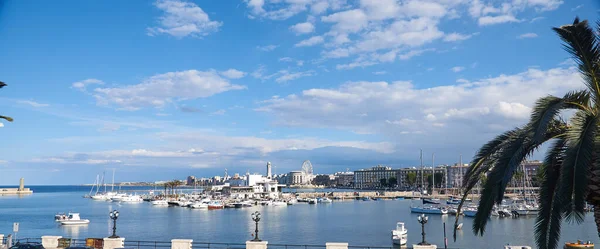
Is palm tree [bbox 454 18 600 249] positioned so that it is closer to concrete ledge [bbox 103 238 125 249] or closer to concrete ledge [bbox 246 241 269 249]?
concrete ledge [bbox 246 241 269 249]

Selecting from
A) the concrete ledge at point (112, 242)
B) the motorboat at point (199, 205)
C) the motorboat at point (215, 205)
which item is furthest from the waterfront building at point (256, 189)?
the concrete ledge at point (112, 242)

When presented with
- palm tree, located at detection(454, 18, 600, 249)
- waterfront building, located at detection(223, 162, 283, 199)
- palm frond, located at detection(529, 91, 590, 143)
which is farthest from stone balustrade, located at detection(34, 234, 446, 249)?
waterfront building, located at detection(223, 162, 283, 199)

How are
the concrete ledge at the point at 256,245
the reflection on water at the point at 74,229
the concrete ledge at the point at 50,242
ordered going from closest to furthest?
the concrete ledge at the point at 256,245, the concrete ledge at the point at 50,242, the reflection on water at the point at 74,229

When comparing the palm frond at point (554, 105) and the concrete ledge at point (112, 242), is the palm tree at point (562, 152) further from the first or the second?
the concrete ledge at point (112, 242)

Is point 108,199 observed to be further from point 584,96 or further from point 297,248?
point 584,96

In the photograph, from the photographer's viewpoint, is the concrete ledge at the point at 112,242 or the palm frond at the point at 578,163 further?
the concrete ledge at the point at 112,242

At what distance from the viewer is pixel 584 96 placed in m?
11.0

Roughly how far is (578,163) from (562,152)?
270 cm

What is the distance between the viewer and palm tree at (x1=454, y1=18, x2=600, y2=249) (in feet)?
31.5

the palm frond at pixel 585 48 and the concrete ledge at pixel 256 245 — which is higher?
the palm frond at pixel 585 48

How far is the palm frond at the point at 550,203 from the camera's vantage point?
36.5 ft

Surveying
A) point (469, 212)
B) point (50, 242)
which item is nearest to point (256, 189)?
point (469, 212)

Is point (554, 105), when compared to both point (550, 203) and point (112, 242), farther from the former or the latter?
point (112, 242)

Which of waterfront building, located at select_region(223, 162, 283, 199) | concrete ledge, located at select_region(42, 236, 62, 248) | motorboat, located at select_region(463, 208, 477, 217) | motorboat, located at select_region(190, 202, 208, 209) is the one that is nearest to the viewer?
concrete ledge, located at select_region(42, 236, 62, 248)
